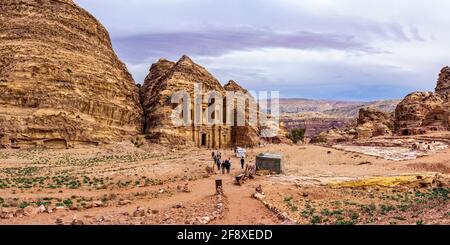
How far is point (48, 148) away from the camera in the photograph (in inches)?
1715

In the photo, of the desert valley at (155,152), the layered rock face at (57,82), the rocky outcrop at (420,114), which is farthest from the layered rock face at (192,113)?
the rocky outcrop at (420,114)

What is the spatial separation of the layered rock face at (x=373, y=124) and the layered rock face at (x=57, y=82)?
3533cm

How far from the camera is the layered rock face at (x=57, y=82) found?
144ft

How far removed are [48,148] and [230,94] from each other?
28.2 m

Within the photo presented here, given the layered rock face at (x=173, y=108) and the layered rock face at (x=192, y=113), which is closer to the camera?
the layered rock face at (x=173, y=108)

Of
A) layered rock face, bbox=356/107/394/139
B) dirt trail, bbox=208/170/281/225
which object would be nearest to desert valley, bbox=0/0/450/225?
dirt trail, bbox=208/170/281/225

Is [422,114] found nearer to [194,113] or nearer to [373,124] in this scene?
[373,124]

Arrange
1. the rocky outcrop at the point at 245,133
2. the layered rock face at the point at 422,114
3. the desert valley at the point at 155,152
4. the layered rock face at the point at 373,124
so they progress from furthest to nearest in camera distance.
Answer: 1. the layered rock face at the point at 373,124
2. the rocky outcrop at the point at 245,133
3. the layered rock face at the point at 422,114
4. the desert valley at the point at 155,152

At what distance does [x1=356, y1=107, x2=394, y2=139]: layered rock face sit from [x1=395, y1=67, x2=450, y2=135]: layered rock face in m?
3.01

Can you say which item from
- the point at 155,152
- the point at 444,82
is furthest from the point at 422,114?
the point at 155,152

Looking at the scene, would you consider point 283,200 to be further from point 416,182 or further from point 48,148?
point 48,148

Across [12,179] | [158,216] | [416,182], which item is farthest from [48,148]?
[416,182]

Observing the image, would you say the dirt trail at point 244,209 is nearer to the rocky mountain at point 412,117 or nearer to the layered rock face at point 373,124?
the rocky mountain at point 412,117

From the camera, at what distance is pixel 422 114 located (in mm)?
56781
